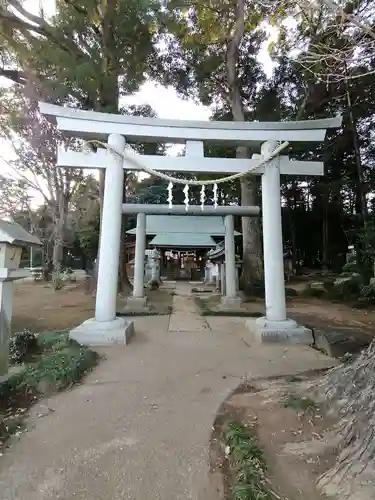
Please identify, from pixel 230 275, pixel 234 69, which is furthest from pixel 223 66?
pixel 230 275

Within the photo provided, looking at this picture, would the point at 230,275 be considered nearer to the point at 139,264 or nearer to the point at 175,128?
the point at 139,264

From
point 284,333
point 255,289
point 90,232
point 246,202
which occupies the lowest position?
point 284,333

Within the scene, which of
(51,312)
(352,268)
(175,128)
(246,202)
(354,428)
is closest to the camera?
(354,428)

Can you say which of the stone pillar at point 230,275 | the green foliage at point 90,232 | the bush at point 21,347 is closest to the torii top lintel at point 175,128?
the bush at point 21,347

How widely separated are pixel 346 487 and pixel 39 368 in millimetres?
3445

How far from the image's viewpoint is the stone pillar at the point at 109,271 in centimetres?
579

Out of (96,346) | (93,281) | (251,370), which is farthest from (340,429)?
(93,281)

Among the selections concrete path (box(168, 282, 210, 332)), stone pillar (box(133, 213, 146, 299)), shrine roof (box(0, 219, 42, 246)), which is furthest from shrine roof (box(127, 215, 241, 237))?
shrine roof (box(0, 219, 42, 246))

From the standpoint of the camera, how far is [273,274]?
20.6ft

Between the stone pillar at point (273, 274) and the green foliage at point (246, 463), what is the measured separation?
3412 mm

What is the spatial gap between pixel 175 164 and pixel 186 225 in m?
12.8

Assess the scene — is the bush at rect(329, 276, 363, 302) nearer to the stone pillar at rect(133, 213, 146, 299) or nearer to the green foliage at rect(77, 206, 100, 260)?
the stone pillar at rect(133, 213, 146, 299)

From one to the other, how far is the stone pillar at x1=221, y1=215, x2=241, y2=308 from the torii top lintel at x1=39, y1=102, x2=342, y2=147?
5608mm

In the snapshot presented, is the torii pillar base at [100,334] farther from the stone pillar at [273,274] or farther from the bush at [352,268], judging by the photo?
the bush at [352,268]
